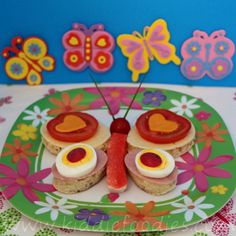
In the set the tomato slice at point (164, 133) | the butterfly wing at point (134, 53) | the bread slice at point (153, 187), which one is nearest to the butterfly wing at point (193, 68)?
the butterfly wing at point (134, 53)

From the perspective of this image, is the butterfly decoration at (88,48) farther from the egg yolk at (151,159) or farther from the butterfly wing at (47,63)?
the egg yolk at (151,159)

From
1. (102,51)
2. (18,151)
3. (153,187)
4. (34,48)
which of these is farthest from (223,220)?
(34,48)

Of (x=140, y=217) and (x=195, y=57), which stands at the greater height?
(x=195, y=57)

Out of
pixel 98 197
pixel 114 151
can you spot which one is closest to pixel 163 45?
pixel 114 151

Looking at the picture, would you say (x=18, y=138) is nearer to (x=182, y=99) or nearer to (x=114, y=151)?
(x=114, y=151)

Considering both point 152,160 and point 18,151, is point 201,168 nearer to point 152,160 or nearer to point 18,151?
point 152,160

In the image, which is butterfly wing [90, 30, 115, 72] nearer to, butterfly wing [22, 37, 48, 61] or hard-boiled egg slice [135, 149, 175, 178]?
butterfly wing [22, 37, 48, 61]
